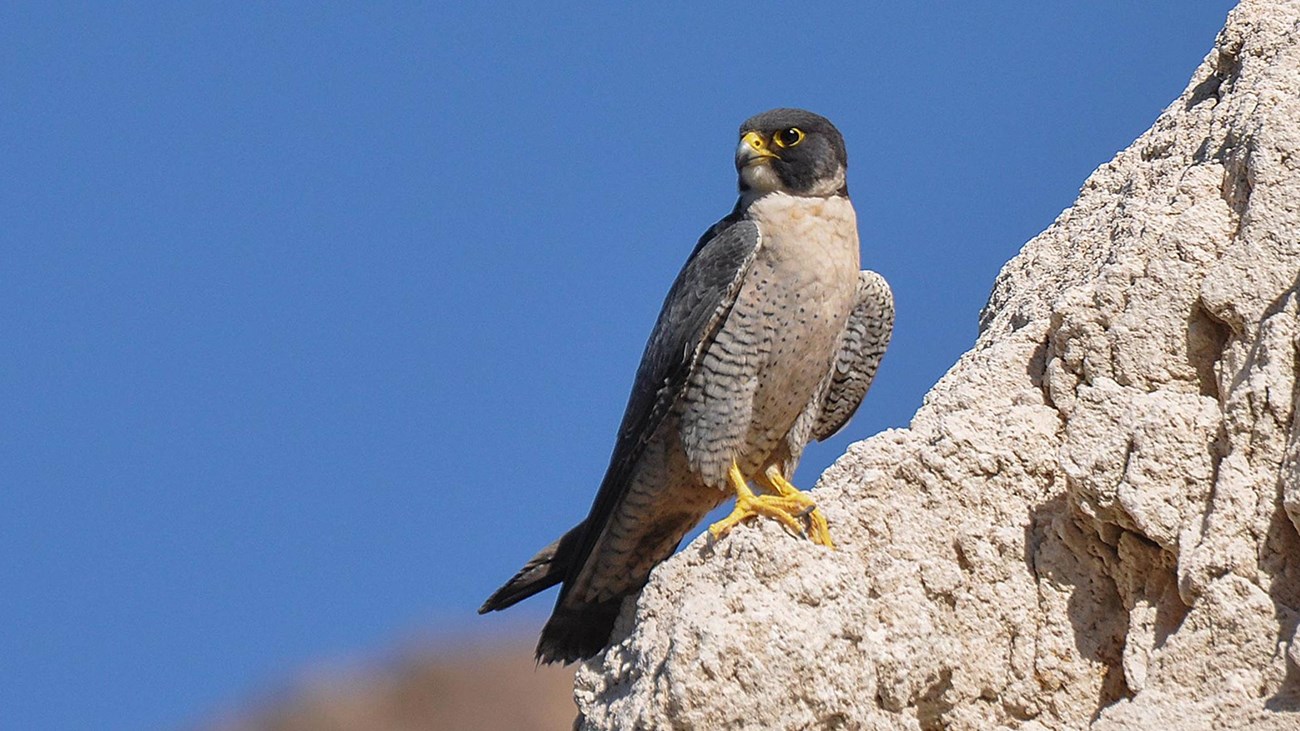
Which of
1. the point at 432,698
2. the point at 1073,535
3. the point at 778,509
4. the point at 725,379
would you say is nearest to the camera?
the point at 1073,535

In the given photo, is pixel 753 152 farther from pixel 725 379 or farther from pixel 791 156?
pixel 725 379

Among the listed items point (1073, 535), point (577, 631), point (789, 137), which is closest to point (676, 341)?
point (789, 137)

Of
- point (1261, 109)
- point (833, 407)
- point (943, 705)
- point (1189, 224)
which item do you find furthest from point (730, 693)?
point (833, 407)

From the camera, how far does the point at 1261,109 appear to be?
4438mm

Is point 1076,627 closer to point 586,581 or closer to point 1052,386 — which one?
point 1052,386

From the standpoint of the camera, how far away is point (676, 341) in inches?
234

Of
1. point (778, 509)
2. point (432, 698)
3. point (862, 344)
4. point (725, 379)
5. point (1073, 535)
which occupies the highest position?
point (432, 698)

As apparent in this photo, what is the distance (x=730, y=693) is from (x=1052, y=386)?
1.10m

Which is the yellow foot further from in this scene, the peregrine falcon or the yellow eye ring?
the yellow eye ring

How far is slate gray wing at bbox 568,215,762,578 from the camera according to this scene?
5.93m

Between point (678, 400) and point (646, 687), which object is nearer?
point (646, 687)

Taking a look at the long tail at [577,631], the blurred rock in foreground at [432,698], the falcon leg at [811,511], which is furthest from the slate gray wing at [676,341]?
the blurred rock in foreground at [432,698]

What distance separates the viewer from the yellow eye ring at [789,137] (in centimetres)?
624

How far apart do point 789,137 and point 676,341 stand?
2.76 feet
